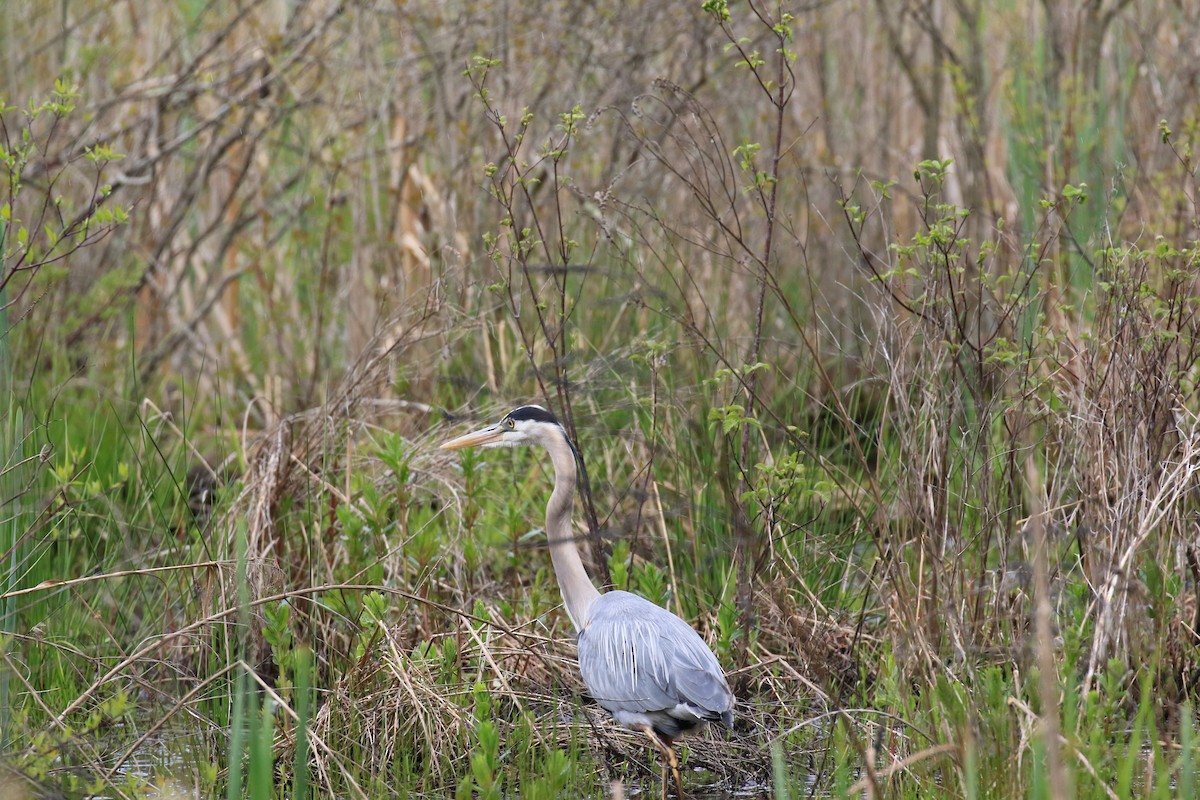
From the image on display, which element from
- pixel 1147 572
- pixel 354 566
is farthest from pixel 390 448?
pixel 1147 572

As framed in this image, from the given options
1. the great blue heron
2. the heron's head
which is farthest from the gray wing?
the heron's head

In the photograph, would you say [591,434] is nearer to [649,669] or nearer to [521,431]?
[521,431]

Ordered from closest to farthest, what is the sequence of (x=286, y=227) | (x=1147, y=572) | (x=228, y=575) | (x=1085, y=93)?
(x=1147, y=572) < (x=228, y=575) < (x=1085, y=93) < (x=286, y=227)

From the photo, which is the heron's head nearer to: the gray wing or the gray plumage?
the gray plumage

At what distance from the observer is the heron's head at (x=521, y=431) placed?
3.91 m

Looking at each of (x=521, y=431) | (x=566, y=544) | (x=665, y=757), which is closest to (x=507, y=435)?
(x=521, y=431)

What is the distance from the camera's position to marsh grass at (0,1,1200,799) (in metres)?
3.28

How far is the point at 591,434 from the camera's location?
4.96 metres

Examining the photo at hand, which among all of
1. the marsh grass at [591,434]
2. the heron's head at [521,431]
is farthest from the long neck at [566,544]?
the marsh grass at [591,434]

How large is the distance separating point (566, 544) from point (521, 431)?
41 centimetres

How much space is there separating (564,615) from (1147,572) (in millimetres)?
1908

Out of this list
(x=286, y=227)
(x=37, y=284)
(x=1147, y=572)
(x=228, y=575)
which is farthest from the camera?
(x=286, y=227)

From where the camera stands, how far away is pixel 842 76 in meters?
8.34

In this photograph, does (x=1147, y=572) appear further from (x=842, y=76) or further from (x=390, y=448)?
(x=842, y=76)
